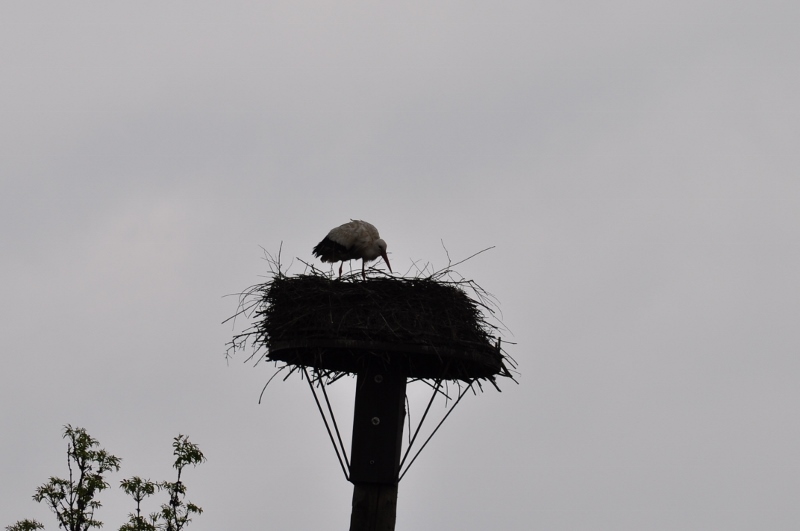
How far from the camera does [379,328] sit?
26.9 feet

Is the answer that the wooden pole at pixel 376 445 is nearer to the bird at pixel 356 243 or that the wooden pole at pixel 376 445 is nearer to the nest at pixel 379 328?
the nest at pixel 379 328

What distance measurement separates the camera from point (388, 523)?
8156 millimetres

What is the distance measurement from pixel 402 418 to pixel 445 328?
0.80 m

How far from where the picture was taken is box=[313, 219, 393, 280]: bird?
507 inches

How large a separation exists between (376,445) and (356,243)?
485cm

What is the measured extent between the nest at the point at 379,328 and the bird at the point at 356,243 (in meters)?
3.41

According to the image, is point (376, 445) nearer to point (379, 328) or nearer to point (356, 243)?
point (379, 328)

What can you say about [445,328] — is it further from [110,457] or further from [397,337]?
[110,457]

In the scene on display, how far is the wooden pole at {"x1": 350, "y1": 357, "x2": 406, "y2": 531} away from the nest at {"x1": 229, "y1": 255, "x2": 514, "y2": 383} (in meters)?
0.13

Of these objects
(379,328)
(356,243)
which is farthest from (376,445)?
(356,243)

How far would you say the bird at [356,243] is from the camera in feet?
42.2

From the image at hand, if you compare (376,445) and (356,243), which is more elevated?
(356,243)

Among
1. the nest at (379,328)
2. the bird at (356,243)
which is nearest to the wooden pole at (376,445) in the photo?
the nest at (379,328)

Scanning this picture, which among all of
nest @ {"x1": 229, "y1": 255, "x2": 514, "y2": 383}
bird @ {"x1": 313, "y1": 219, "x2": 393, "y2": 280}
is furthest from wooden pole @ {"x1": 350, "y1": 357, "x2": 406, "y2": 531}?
bird @ {"x1": 313, "y1": 219, "x2": 393, "y2": 280}
